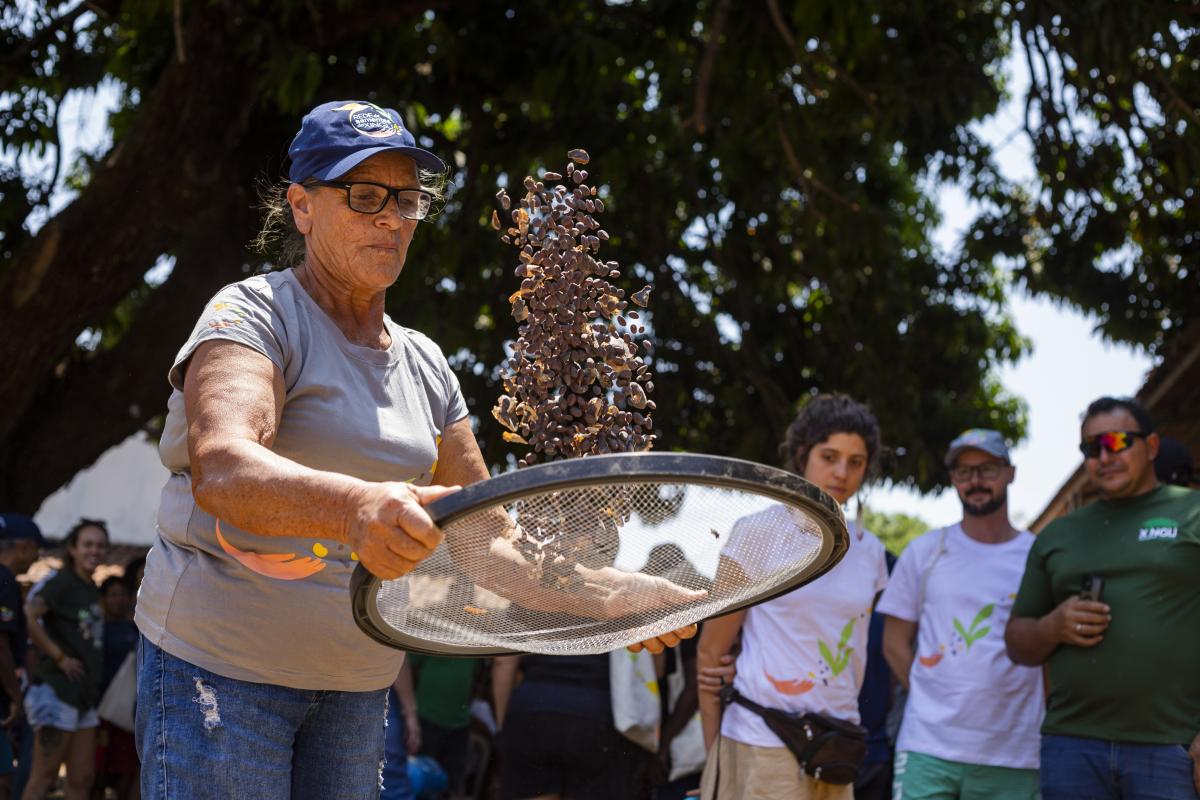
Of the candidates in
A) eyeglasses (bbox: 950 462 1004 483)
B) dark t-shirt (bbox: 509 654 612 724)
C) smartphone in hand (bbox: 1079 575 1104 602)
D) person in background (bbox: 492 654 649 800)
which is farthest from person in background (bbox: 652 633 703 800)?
smartphone in hand (bbox: 1079 575 1104 602)

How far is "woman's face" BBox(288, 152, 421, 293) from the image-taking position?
8.18 feet

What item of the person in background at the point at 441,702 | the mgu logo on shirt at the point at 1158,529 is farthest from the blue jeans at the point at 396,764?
the mgu logo on shirt at the point at 1158,529

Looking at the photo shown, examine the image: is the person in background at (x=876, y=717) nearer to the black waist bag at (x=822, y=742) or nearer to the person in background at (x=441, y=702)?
the black waist bag at (x=822, y=742)

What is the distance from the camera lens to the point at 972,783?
5176 mm

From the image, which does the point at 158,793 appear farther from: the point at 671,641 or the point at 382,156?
the point at 382,156

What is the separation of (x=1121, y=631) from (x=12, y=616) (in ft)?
19.0

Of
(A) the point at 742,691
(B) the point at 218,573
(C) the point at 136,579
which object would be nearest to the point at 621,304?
(B) the point at 218,573

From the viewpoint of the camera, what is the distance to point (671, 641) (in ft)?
8.31

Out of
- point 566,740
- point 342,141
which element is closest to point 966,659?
point 566,740

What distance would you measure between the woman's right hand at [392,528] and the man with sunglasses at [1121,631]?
143 inches

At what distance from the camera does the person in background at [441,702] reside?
8633 millimetres

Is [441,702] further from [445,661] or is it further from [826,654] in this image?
[826,654]

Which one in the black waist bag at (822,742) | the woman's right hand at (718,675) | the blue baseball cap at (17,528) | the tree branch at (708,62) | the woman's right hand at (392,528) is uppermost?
the tree branch at (708,62)

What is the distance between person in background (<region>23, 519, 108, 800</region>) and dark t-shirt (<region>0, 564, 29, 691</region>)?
1.82 feet
